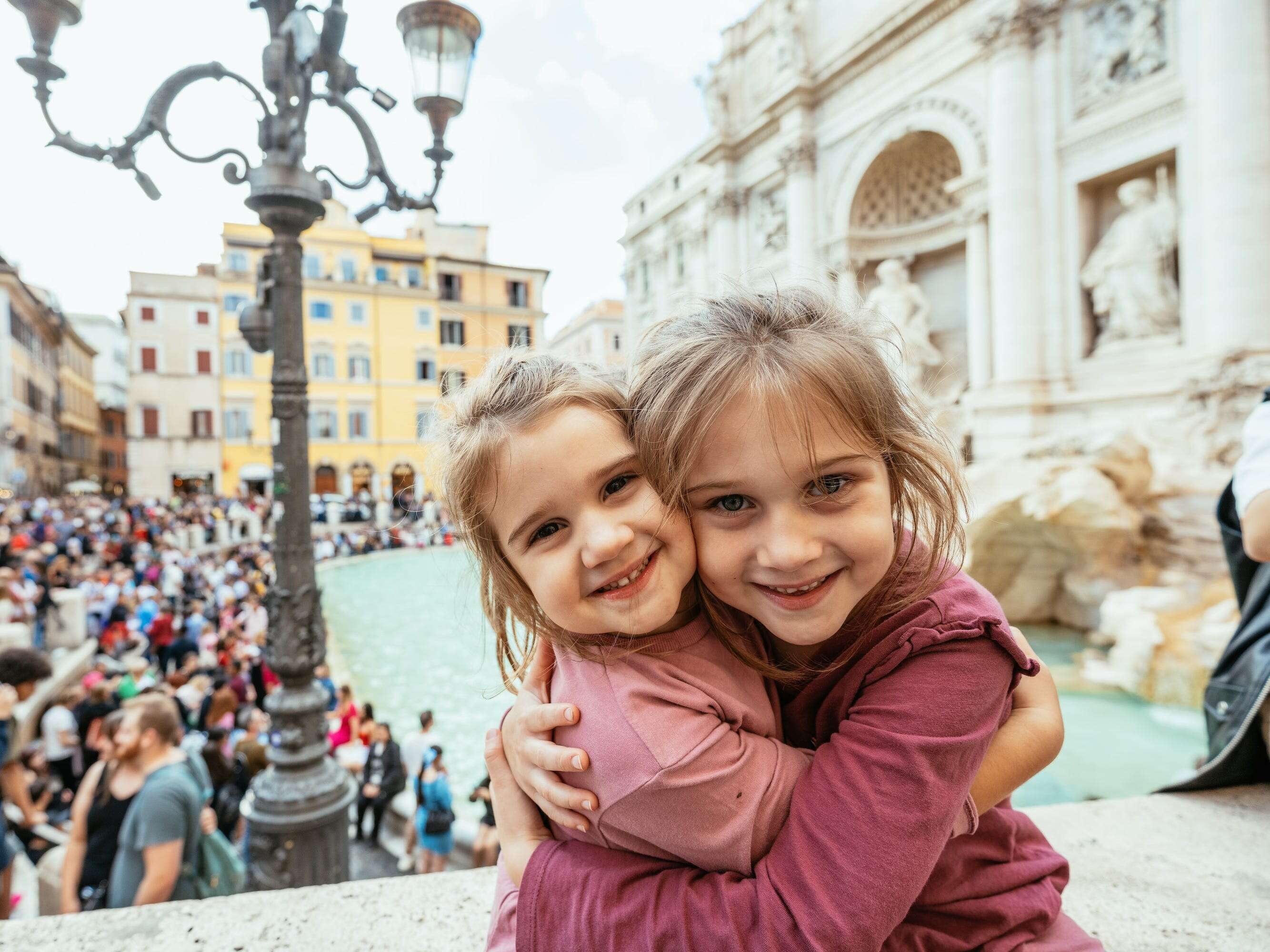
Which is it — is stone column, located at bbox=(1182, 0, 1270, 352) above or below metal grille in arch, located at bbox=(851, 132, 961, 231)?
below

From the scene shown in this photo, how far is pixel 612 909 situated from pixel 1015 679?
→ 21.4 inches

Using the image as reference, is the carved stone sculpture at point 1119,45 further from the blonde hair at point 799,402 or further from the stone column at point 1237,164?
the blonde hair at point 799,402

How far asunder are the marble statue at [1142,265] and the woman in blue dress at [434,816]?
10.5m

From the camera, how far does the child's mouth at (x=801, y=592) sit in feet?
2.93

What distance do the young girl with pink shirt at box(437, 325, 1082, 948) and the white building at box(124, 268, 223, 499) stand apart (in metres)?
35.3

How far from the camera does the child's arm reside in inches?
35.9

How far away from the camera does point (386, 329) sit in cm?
3300

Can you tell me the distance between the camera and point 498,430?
3.08ft

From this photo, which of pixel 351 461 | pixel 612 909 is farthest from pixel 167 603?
pixel 351 461

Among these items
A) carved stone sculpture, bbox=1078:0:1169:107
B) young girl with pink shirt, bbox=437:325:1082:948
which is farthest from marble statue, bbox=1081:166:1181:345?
young girl with pink shirt, bbox=437:325:1082:948

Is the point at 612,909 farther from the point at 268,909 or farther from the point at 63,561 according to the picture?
the point at 63,561

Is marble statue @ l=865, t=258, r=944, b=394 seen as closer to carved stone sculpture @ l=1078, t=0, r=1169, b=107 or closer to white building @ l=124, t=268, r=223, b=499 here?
carved stone sculpture @ l=1078, t=0, r=1169, b=107

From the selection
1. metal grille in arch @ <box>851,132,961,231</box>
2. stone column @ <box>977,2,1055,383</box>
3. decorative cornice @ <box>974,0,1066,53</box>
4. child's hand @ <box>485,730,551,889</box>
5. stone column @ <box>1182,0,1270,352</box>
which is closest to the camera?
child's hand @ <box>485,730,551,889</box>

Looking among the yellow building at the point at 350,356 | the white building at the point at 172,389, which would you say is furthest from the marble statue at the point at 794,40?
the white building at the point at 172,389
